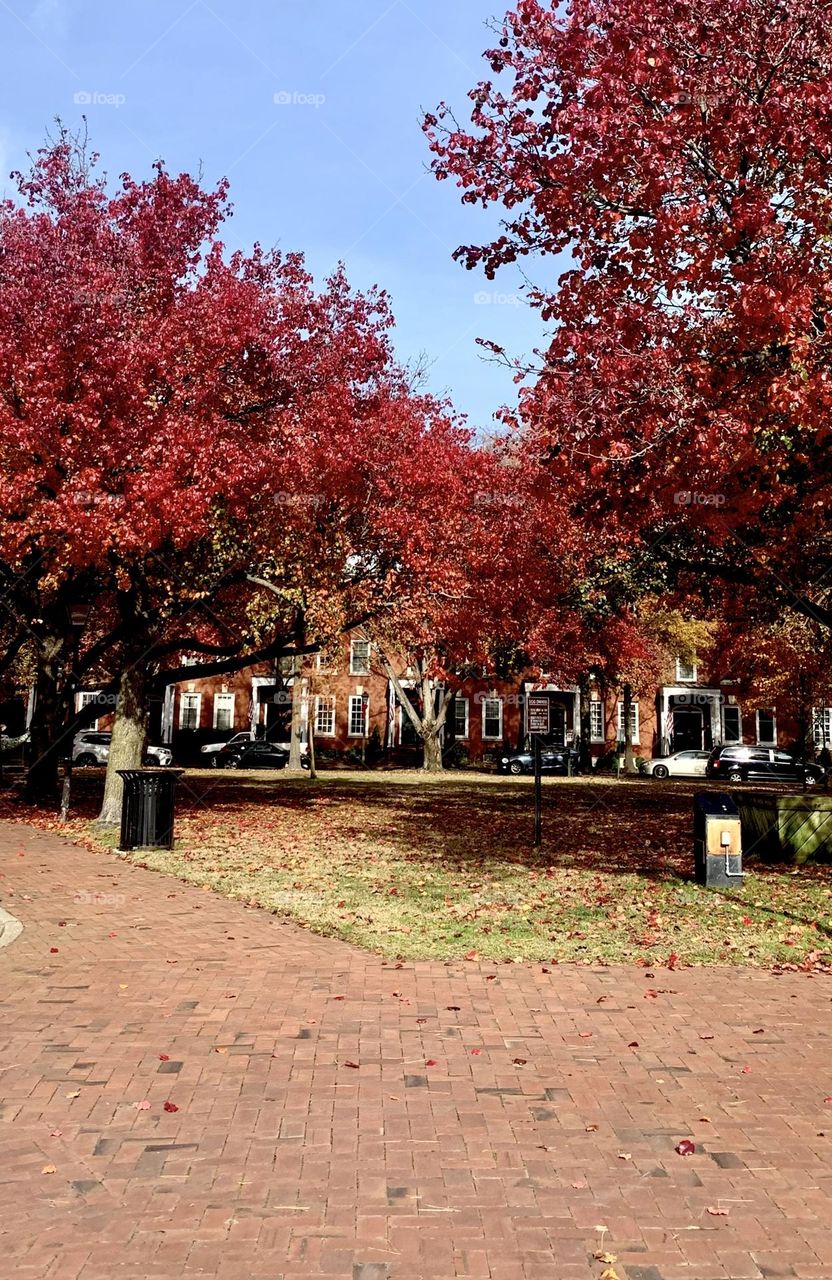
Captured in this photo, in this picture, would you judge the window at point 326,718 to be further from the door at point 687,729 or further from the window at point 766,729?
the window at point 766,729

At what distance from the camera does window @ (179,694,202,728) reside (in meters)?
55.8

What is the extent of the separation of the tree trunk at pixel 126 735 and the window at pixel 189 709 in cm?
3737

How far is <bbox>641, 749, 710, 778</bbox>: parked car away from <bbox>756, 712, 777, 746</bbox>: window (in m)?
7.88

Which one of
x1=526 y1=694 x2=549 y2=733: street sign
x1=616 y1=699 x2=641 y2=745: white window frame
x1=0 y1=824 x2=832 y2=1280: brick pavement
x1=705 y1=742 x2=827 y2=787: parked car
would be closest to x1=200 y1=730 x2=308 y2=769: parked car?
x1=616 y1=699 x2=641 y2=745: white window frame

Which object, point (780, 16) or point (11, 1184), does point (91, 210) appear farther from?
point (11, 1184)

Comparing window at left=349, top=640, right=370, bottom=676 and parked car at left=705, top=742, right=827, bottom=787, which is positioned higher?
window at left=349, top=640, right=370, bottom=676

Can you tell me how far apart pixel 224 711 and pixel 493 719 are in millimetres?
14421

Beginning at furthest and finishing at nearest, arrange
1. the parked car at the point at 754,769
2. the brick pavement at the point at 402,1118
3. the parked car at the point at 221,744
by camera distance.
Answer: the parked car at the point at 221,744 → the parked car at the point at 754,769 → the brick pavement at the point at 402,1118

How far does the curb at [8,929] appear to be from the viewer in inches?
356

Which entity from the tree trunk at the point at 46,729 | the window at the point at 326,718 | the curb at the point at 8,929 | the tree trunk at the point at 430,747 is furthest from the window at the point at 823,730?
the curb at the point at 8,929

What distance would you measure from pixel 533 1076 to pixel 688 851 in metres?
9.63

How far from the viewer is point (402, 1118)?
5207 millimetres

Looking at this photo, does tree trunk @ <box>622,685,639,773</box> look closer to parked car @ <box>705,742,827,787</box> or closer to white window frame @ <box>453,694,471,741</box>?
parked car @ <box>705,742,827,787</box>

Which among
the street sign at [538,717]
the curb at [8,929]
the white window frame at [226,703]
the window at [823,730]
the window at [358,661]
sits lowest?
the curb at [8,929]
